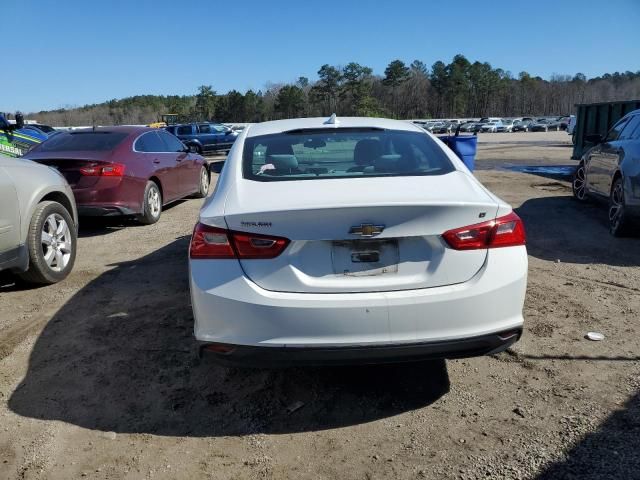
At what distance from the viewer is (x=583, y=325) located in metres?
4.27

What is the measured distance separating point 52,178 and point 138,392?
3168 millimetres

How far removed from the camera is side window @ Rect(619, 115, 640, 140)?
746cm

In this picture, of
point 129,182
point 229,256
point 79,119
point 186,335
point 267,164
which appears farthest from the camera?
point 79,119

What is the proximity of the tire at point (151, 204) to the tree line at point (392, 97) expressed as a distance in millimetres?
85190

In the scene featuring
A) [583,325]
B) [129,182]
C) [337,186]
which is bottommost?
[583,325]

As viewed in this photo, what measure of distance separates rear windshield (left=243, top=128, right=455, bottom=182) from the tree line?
89.5 m

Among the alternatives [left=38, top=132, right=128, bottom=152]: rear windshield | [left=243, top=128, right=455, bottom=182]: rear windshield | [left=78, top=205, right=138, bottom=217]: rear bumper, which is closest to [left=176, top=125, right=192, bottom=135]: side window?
[left=38, top=132, right=128, bottom=152]: rear windshield

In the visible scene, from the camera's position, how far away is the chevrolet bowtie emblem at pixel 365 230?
106 inches

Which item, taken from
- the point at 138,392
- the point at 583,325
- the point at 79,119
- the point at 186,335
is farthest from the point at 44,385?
the point at 79,119

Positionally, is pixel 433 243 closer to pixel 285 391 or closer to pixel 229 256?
pixel 229 256

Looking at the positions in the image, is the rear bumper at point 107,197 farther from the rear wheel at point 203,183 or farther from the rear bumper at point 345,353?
the rear bumper at point 345,353

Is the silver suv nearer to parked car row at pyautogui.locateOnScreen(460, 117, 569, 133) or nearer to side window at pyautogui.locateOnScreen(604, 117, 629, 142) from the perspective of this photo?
side window at pyautogui.locateOnScreen(604, 117, 629, 142)

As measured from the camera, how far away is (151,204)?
852 cm

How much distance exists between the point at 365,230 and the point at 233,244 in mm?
656
